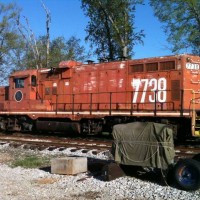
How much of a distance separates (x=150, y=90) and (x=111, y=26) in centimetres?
1856

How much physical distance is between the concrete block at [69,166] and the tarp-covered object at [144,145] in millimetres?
1035

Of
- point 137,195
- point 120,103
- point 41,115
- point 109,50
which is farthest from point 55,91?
point 109,50

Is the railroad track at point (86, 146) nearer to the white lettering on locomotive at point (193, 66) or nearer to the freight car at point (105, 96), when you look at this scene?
the freight car at point (105, 96)

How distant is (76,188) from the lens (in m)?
7.49

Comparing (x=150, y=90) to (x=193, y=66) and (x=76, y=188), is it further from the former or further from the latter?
(x=76, y=188)

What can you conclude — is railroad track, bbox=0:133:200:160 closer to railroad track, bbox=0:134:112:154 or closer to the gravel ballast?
railroad track, bbox=0:134:112:154

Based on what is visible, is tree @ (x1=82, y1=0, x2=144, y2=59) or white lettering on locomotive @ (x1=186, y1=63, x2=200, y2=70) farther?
tree @ (x1=82, y1=0, x2=144, y2=59)

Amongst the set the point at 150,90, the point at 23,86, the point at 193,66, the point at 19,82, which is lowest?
the point at 150,90

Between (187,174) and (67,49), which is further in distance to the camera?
(67,49)

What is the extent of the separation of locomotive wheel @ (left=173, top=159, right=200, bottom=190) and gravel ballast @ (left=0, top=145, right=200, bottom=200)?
0.50ft

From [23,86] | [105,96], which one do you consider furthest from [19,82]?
[105,96]

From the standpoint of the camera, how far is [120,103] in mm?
16609

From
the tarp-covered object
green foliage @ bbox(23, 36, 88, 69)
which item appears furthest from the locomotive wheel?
green foliage @ bbox(23, 36, 88, 69)

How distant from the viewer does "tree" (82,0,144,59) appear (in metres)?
31.1
